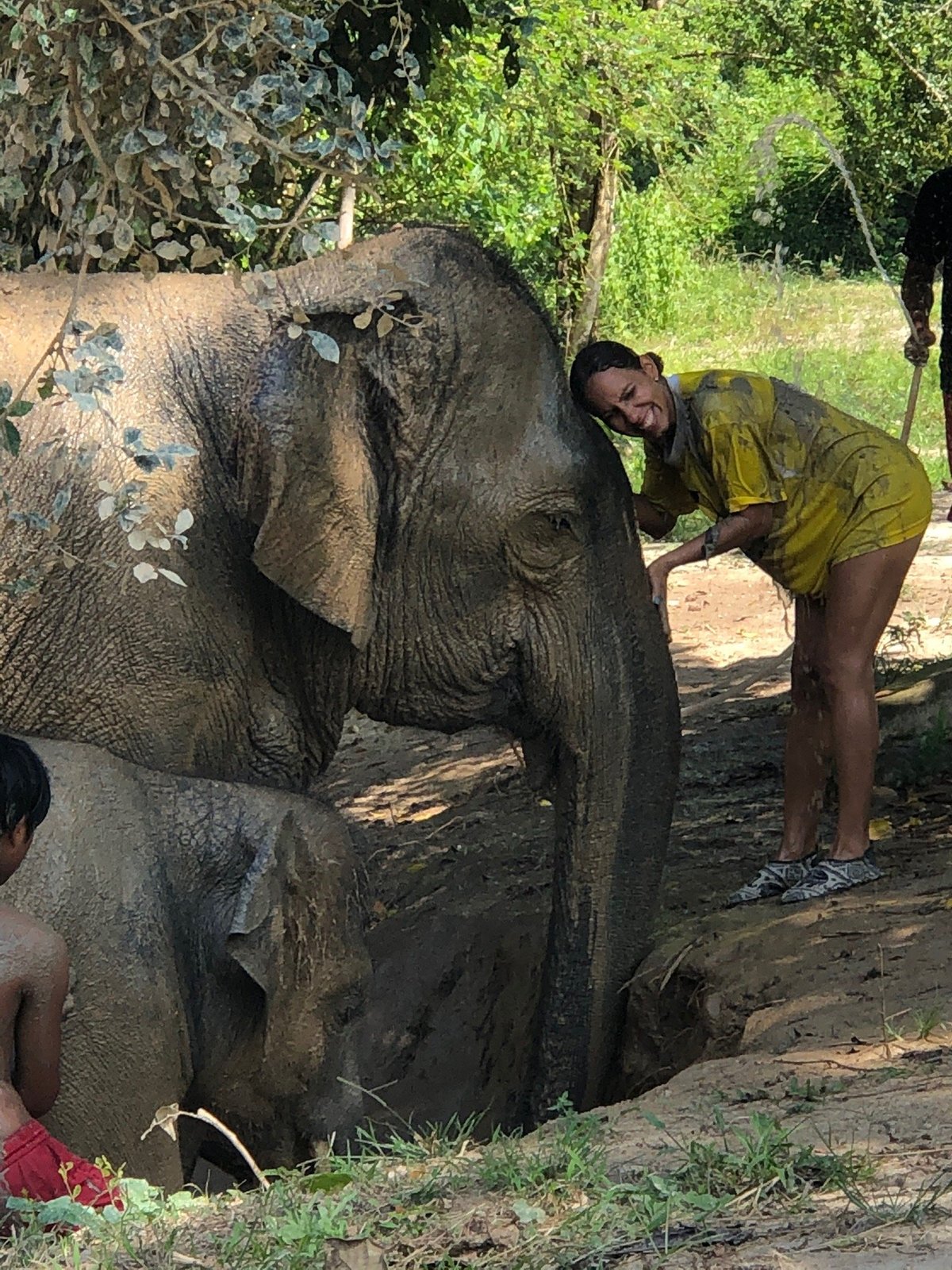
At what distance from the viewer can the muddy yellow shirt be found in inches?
236

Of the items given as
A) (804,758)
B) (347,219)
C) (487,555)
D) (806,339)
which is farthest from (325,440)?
(806,339)

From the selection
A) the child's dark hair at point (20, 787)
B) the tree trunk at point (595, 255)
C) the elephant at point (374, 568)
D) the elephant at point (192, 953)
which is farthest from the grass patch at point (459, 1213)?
the tree trunk at point (595, 255)

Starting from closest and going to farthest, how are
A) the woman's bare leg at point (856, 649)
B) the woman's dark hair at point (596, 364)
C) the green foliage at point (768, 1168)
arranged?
1. the green foliage at point (768, 1168)
2. the woman's dark hair at point (596, 364)
3. the woman's bare leg at point (856, 649)

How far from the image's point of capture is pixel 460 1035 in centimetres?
686

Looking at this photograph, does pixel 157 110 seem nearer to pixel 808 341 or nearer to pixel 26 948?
pixel 26 948

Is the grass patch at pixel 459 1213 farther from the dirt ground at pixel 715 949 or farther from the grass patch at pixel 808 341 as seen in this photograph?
the grass patch at pixel 808 341

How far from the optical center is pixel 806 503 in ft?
20.3

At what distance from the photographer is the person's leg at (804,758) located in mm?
6621

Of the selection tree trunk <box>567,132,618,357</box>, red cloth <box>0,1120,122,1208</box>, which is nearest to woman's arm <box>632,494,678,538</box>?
red cloth <box>0,1120,122,1208</box>

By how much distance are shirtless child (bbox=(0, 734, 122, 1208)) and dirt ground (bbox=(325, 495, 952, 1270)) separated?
117 centimetres

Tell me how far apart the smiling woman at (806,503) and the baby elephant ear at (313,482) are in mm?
752

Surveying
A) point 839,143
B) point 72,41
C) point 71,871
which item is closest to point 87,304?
point 72,41

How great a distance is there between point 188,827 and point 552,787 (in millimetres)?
1715

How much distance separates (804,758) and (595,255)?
393 inches
